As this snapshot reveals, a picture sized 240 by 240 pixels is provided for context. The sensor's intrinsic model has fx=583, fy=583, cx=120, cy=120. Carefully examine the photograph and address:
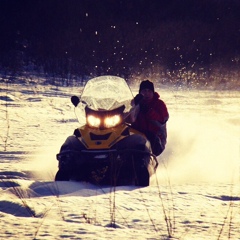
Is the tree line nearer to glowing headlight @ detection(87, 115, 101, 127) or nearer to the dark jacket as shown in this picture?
the dark jacket

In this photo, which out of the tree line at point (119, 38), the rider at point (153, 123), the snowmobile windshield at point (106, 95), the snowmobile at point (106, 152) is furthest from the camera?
the tree line at point (119, 38)

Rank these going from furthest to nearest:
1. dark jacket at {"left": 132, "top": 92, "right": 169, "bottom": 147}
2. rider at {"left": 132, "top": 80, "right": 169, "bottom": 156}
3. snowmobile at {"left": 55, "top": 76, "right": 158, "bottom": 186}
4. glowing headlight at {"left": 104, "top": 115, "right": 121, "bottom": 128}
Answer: dark jacket at {"left": 132, "top": 92, "right": 169, "bottom": 147}, rider at {"left": 132, "top": 80, "right": 169, "bottom": 156}, glowing headlight at {"left": 104, "top": 115, "right": 121, "bottom": 128}, snowmobile at {"left": 55, "top": 76, "right": 158, "bottom": 186}

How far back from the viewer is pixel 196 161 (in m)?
7.94

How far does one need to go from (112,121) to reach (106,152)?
483mm

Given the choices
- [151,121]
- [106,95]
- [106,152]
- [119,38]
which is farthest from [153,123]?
[119,38]

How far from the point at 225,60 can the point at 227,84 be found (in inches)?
137

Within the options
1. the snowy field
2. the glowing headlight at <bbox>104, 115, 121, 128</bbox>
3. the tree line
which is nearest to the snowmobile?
the glowing headlight at <bbox>104, 115, 121, 128</bbox>

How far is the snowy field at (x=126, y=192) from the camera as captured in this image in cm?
408

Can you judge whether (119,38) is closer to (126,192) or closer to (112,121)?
(112,121)

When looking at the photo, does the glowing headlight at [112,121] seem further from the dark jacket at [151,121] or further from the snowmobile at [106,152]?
the dark jacket at [151,121]

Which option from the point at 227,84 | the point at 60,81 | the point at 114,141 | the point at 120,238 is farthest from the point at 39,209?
the point at 227,84

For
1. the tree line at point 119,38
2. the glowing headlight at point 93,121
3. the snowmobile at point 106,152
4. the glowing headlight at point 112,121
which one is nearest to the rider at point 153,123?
the snowmobile at point 106,152

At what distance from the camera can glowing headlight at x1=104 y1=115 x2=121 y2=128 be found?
21.2 ft

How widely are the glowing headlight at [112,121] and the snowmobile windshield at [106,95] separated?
16 centimetres
